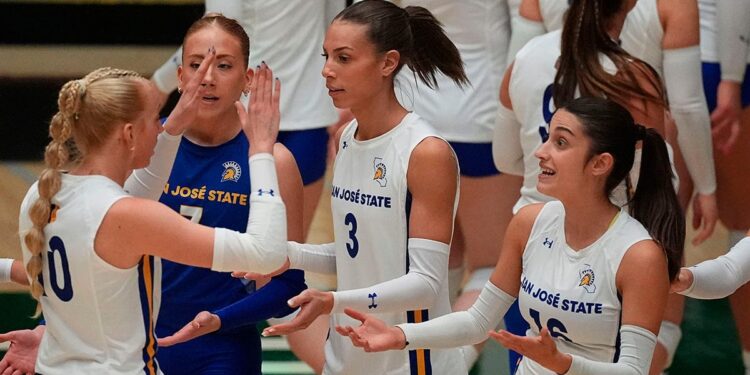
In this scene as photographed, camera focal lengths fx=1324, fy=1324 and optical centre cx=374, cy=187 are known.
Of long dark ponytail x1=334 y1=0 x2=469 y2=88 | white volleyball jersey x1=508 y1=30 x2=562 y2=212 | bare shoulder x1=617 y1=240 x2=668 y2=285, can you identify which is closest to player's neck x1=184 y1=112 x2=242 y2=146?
long dark ponytail x1=334 y1=0 x2=469 y2=88

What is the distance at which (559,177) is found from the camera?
366 cm

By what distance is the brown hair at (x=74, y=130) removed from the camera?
341 cm

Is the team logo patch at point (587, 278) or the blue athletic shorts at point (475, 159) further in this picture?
the blue athletic shorts at point (475, 159)

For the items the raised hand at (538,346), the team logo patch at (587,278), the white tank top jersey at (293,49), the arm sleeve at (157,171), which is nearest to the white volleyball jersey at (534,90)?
the team logo patch at (587,278)

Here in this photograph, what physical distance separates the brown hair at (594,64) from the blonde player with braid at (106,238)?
133cm

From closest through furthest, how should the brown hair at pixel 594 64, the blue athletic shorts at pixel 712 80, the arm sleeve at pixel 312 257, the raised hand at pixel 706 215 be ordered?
the arm sleeve at pixel 312 257 → the brown hair at pixel 594 64 → the raised hand at pixel 706 215 → the blue athletic shorts at pixel 712 80

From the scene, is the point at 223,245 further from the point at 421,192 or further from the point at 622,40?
the point at 622,40

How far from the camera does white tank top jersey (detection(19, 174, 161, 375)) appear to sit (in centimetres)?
336

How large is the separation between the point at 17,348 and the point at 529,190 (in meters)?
1.95

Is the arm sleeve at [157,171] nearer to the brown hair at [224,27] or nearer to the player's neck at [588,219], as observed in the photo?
the brown hair at [224,27]

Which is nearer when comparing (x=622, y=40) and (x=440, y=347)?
(x=440, y=347)

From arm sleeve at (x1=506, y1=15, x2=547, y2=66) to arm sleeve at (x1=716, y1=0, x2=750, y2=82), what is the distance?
83 cm

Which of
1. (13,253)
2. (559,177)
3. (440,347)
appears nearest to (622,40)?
(559,177)

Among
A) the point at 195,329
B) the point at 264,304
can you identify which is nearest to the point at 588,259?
the point at 264,304
